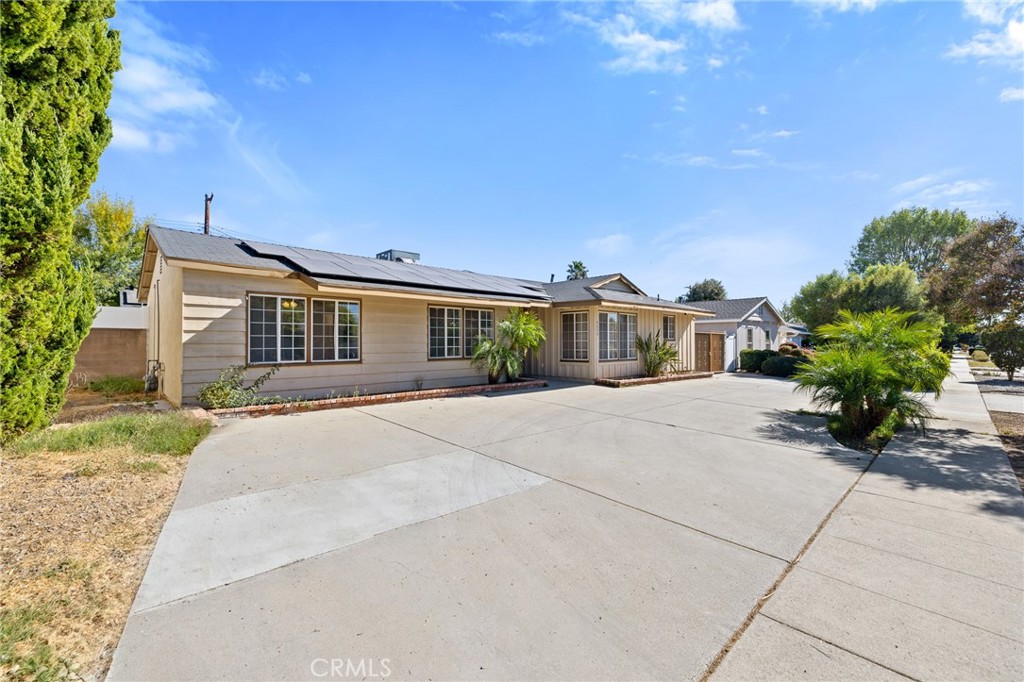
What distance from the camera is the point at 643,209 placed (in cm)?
1659

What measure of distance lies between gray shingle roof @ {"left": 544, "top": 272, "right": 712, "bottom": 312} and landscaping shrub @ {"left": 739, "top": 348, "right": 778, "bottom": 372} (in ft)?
18.2

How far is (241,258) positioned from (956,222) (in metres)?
64.5

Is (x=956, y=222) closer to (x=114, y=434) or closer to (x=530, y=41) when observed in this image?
(x=530, y=41)

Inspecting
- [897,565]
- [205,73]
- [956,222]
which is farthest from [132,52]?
[956,222]

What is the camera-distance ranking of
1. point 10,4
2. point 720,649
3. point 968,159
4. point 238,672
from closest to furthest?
point 238,672 < point 720,649 < point 10,4 < point 968,159

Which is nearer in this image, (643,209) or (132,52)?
(132,52)

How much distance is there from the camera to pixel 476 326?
12.7 metres

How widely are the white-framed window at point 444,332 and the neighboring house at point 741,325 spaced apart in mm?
13547

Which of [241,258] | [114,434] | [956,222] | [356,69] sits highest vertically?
[956,222]

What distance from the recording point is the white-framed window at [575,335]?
14.1 meters

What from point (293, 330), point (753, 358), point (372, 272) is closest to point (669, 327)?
point (753, 358)

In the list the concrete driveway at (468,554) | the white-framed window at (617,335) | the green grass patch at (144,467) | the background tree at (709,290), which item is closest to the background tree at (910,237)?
the background tree at (709,290)

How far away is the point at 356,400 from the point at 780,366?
58.5ft

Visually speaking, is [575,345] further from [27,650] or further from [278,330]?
[27,650]
